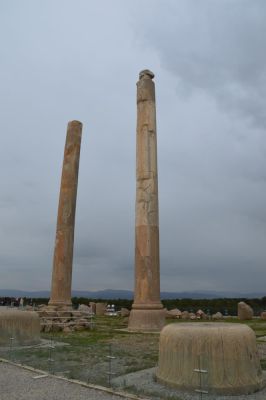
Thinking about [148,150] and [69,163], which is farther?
[69,163]

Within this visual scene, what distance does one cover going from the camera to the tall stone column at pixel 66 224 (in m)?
22.1

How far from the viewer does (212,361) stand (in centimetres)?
775

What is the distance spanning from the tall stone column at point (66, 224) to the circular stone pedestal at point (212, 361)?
46.7ft

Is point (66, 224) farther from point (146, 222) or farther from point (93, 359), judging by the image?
point (93, 359)

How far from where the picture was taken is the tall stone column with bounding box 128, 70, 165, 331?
1869 centimetres

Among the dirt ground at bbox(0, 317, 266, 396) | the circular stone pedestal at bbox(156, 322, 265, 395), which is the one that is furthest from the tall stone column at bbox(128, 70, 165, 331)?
the circular stone pedestal at bbox(156, 322, 265, 395)

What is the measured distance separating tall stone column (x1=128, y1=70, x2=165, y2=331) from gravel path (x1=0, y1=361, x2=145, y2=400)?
380 inches

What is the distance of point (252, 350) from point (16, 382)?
4621 millimetres

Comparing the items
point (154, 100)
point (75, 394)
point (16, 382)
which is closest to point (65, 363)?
point (16, 382)

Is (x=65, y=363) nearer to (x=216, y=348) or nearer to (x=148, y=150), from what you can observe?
(x=216, y=348)

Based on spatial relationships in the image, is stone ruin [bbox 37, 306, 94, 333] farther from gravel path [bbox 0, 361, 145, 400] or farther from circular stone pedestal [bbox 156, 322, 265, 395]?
circular stone pedestal [bbox 156, 322, 265, 395]

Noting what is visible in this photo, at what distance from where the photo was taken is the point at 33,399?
24.2ft

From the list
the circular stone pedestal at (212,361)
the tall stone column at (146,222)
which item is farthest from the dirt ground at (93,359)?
the tall stone column at (146,222)

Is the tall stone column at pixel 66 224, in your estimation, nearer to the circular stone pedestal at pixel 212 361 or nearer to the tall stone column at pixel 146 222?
the tall stone column at pixel 146 222
